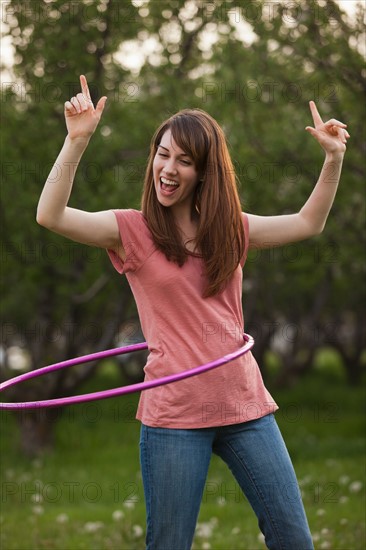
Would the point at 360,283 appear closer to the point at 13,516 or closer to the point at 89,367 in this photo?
the point at 89,367

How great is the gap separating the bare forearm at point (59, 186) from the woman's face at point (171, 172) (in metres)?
0.36

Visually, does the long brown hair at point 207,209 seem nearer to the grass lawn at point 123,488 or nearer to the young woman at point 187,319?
the young woman at point 187,319

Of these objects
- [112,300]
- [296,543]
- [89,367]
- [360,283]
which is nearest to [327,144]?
[296,543]

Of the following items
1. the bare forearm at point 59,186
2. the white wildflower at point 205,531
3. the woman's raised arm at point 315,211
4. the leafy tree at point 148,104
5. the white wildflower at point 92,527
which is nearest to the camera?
the bare forearm at point 59,186

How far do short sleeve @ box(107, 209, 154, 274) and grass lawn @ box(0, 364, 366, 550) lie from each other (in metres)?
3.12

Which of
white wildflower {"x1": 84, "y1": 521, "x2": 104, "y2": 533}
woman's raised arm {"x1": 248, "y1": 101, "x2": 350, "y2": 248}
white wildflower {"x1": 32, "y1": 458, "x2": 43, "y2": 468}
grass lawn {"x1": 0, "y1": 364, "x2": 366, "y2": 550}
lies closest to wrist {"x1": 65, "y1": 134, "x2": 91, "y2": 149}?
woman's raised arm {"x1": 248, "y1": 101, "x2": 350, "y2": 248}

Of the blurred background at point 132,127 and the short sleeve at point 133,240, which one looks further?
the blurred background at point 132,127

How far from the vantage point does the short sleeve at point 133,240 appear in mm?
3654

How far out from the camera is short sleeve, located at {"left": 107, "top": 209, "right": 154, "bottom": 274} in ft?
12.0

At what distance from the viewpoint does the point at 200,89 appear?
10977 millimetres

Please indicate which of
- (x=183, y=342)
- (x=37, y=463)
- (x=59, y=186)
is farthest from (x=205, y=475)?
(x=37, y=463)

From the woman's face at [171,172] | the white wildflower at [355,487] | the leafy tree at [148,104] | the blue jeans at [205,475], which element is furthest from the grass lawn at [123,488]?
the woman's face at [171,172]

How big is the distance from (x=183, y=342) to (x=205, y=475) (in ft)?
1.70

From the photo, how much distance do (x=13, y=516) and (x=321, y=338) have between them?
15548mm
